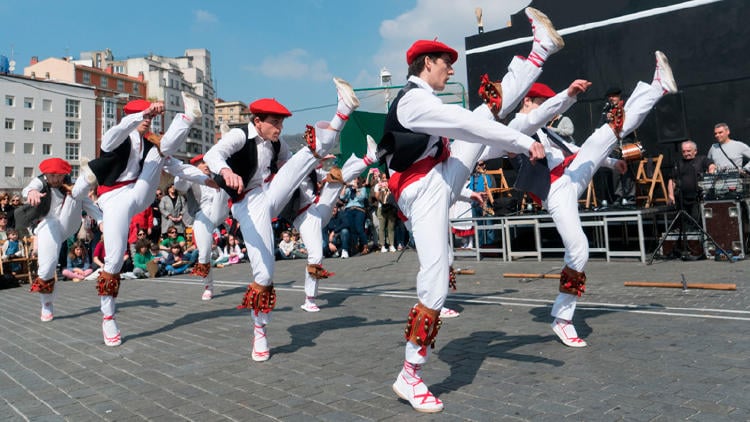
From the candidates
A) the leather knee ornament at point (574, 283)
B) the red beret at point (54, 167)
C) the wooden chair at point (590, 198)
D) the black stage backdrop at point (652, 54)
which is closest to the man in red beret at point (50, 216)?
the red beret at point (54, 167)

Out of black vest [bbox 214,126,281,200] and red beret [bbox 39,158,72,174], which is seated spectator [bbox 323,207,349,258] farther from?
black vest [bbox 214,126,281,200]

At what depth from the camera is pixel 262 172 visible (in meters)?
5.57

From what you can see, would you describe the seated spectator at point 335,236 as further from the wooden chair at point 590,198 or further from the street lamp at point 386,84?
the wooden chair at point 590,198

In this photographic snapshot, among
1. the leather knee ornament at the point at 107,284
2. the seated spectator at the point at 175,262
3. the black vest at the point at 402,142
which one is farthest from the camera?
the seated spectator at the point at 175,262

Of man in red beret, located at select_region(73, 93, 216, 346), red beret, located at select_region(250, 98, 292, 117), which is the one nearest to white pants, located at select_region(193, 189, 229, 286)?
man in red beret, located at select_region(73, 93, 216, 346)

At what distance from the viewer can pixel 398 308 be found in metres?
7.01

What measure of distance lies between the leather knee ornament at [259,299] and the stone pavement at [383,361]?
0.42m

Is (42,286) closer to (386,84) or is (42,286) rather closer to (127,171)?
(127,171)

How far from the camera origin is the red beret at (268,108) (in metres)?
5.27

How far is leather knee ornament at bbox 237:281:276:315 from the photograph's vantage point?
482cm

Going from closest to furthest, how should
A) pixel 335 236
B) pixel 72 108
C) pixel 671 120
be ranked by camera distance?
1. pixel 671 120
2. pixel 335 236
3. pixel 72 108

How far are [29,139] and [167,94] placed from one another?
26.8 meters

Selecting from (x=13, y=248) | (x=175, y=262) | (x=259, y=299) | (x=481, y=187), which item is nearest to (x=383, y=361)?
(x=259, y=299)

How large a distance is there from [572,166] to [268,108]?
2907mm
